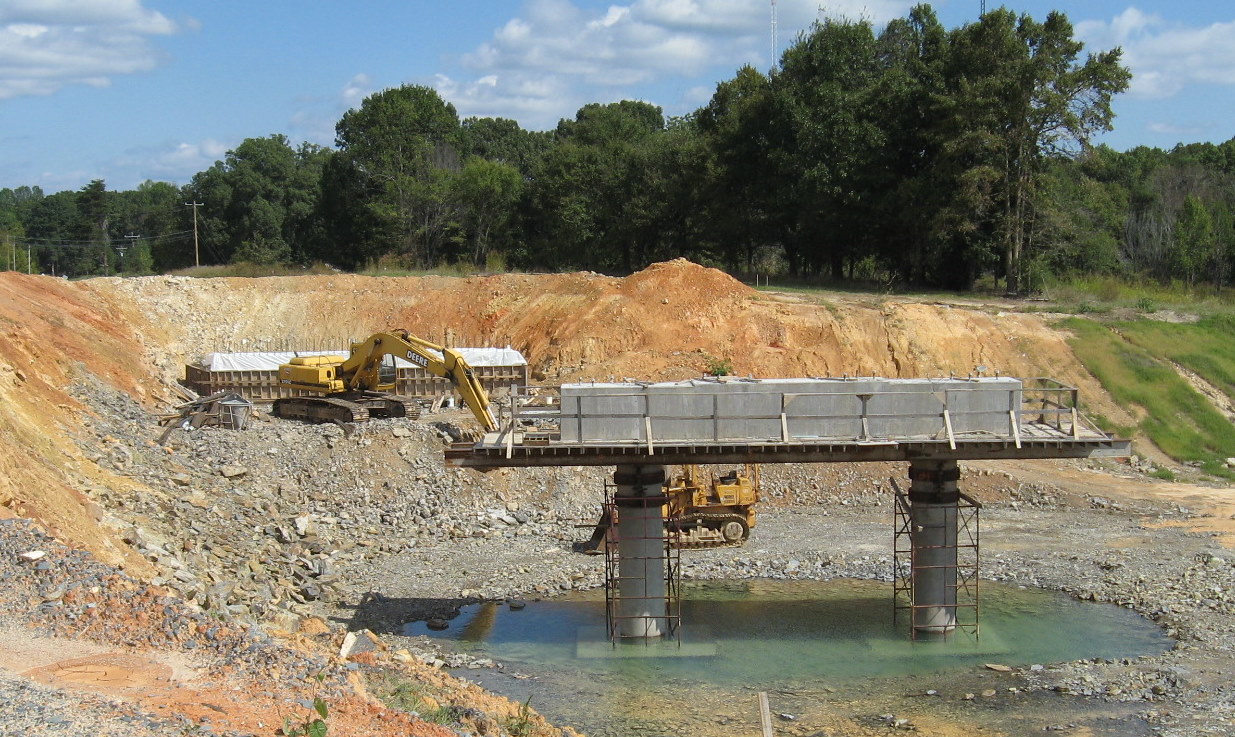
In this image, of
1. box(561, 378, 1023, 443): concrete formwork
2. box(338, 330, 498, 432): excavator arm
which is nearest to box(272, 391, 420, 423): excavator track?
box(338, 330, 498, 432): excavator arm

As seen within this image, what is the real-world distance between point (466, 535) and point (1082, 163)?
105 ft

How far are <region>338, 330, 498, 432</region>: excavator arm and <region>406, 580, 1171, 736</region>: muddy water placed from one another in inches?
286

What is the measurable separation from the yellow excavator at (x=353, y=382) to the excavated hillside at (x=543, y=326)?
5369mm

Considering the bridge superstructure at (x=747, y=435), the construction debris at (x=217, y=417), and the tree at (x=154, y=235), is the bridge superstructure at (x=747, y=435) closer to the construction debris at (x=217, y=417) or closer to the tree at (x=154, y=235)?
the construction debris at (x=217, y=417)

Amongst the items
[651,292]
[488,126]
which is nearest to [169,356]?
[651,292]

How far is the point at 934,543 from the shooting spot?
24.1 metres

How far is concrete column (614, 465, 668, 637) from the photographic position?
23531 millimetres

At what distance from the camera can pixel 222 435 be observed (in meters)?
34.7

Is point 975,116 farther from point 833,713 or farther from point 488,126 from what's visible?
point 488,126

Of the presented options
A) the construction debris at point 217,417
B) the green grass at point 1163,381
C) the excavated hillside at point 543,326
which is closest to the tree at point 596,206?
the excavated hillside at point 543,326

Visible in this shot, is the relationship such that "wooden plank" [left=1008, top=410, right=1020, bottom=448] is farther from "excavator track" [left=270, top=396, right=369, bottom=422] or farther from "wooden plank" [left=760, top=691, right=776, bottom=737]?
"excavator track" [left=270, top=396, right=369, bottom=422]

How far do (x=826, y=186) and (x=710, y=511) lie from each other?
27.0 metres

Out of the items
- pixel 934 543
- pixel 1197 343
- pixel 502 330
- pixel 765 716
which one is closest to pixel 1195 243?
pixel 1197 343

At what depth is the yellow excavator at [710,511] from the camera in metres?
29.6
